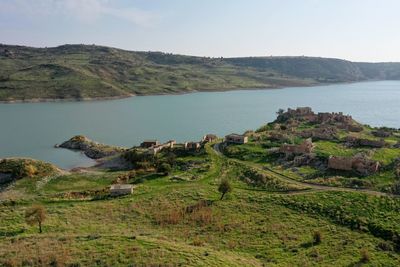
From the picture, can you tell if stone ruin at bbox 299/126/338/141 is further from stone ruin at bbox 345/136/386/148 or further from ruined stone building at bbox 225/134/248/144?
ruined stone building at bbox 225/134/248/144

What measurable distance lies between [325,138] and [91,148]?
51.8 metres

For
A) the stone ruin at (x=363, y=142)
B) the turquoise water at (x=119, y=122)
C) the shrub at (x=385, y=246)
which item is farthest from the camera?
the turquoise water at (x=119, y=122)

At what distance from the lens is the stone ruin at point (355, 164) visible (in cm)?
5741

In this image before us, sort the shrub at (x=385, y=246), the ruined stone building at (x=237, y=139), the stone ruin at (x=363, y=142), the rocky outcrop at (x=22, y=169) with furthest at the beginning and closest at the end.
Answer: the ruined stone building at (x=237, y=139), the stone ruin at (x=363, y=142), the rocky outcrop at (x=22, y=169), the shrub at (x=385, y=246)

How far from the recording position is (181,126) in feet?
446

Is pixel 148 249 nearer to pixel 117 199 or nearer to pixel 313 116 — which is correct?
pixel 117 199

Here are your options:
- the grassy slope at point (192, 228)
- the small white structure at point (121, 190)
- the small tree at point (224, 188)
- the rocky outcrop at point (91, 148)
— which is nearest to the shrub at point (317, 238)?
the grassy slope at point (192, 228)

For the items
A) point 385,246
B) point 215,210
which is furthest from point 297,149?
point 385,246

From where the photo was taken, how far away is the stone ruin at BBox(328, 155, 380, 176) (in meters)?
57.4

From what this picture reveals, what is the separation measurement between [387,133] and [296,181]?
40874 millimetres

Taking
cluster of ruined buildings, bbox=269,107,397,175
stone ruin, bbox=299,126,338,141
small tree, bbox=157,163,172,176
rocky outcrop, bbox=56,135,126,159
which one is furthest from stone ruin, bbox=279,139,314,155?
rocky outcrop, bbox=56,135,126,159

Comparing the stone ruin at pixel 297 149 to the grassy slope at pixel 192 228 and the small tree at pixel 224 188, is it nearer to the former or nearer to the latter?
the grassy slope at pixel 192 228

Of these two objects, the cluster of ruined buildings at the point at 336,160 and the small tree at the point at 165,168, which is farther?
the small tree at the point at 165,168

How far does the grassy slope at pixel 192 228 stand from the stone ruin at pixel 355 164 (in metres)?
9.03
